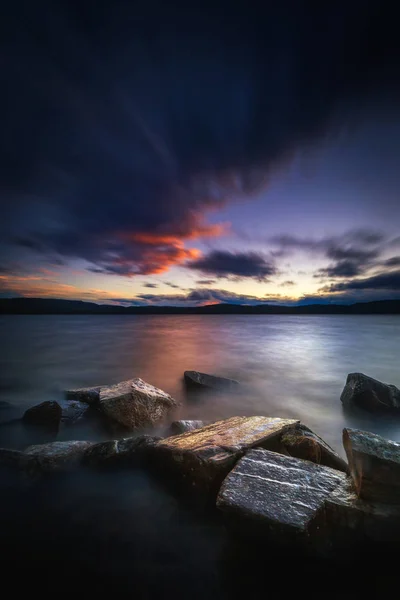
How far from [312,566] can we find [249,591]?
588mm

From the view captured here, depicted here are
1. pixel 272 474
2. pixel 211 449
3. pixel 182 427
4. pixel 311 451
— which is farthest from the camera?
pixel 182 427

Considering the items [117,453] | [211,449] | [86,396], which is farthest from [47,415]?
[211,449]

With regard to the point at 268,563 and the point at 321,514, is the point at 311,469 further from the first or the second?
the point at 268,563

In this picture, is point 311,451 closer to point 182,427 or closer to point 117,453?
point 182,427

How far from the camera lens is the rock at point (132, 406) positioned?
5.16 m

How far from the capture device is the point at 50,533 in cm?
273

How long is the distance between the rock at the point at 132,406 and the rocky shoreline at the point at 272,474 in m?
1.08

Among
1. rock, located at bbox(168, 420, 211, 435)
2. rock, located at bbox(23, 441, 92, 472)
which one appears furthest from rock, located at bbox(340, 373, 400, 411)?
rock, located at bbox(23, 441, 92, 472)

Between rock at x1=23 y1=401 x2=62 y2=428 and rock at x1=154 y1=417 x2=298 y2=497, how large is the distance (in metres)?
2.83

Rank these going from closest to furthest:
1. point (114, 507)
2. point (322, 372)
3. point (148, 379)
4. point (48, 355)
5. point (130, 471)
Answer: point (114, 507) < point (130, 471) < point (148, 379) < point (322, 372) < point (48, 355)

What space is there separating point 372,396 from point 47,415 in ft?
24.3

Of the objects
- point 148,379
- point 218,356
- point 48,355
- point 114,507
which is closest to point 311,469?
point 114,507

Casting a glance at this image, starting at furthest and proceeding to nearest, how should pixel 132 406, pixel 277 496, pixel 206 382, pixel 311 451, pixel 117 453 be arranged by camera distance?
1. pixel 206 382
2. pixel 132 406
3. pixel 117 453
4. pixel 311 451
5. pixel 277 496

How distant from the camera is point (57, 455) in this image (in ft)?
12.0
